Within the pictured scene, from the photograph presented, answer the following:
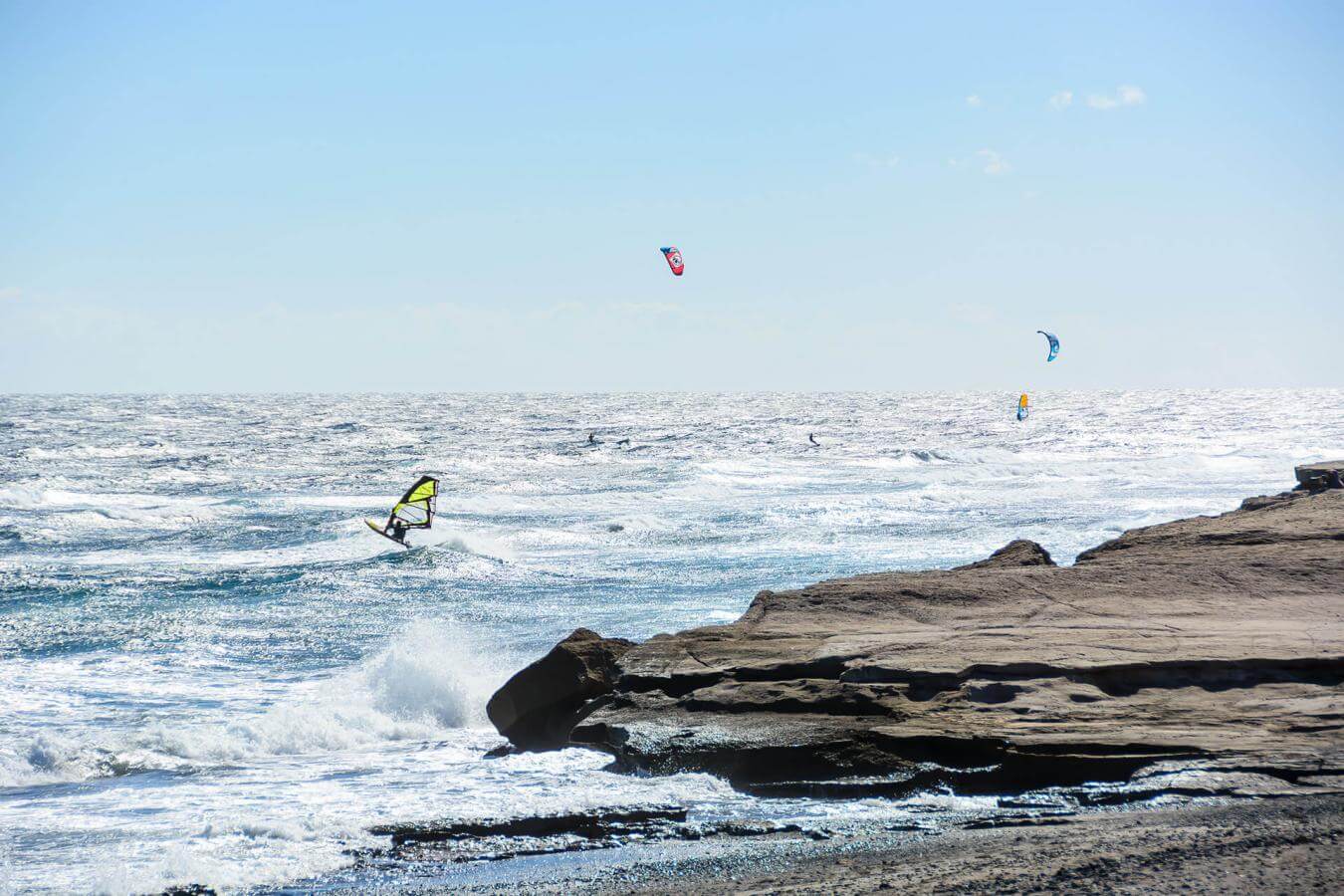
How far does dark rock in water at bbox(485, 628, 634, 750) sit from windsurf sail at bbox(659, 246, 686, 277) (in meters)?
16.8

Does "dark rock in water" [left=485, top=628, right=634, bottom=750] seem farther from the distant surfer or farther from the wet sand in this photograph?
the distant surfer

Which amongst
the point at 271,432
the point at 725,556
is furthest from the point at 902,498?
the point at 271,432

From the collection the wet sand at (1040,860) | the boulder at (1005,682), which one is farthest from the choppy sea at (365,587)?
the wet sand at (1040,860)

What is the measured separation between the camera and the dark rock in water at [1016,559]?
1206cm

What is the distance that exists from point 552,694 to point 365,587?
13.4 meters

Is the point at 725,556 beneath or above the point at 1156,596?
beneath

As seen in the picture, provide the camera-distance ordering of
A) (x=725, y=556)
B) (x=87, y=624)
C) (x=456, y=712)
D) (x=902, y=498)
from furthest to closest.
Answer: (x=902, y=498), (x=725, y=556), (x=87, y=624), (x=456, y=712)

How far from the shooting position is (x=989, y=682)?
7.70 meters

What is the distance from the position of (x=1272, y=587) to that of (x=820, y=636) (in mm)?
3938

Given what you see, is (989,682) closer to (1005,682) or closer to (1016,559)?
(1005,682)

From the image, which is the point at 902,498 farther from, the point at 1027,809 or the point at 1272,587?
the point at 1027,809

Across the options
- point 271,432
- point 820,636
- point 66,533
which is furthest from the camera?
point 271,432

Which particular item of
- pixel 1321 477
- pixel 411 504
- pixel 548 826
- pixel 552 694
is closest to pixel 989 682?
pixel 548 826

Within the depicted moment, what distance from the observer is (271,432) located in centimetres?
7456
